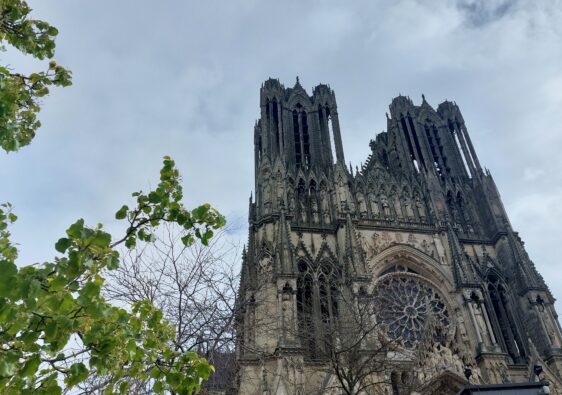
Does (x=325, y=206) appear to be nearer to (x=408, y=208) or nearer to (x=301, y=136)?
(x=408, y=208)

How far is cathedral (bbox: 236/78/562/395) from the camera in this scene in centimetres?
1955

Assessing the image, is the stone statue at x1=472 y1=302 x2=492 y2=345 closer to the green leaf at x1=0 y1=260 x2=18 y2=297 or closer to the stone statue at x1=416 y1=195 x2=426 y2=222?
the stone statue at x1=416 y1=195 x2=426 y2=222

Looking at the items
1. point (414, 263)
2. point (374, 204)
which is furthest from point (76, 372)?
point (374, 204)

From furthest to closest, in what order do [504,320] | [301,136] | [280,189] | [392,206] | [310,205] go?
[301,136], [392,206], [310,205], [280,189], [504,320]

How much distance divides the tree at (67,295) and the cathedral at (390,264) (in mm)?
12242

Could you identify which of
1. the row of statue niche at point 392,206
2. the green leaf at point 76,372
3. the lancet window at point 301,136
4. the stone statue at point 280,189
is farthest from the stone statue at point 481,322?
the green leaf at point 76,372

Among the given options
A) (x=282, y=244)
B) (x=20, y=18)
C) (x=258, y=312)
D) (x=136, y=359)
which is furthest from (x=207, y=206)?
(x=282, y=244)

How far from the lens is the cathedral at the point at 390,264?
19.5m

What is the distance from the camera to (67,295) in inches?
151

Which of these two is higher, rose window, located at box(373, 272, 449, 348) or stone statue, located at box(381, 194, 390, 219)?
stone statue, located at box(381, 194, 390, 219)

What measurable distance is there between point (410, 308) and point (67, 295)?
70.6 ft

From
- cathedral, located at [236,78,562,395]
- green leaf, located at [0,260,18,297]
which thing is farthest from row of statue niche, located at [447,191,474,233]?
green leaf, located at [0,260,18,297]

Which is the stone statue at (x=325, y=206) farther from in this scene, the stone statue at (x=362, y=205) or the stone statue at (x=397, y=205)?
the stone statue at (x=397, y=205)

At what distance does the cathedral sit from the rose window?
57mm
